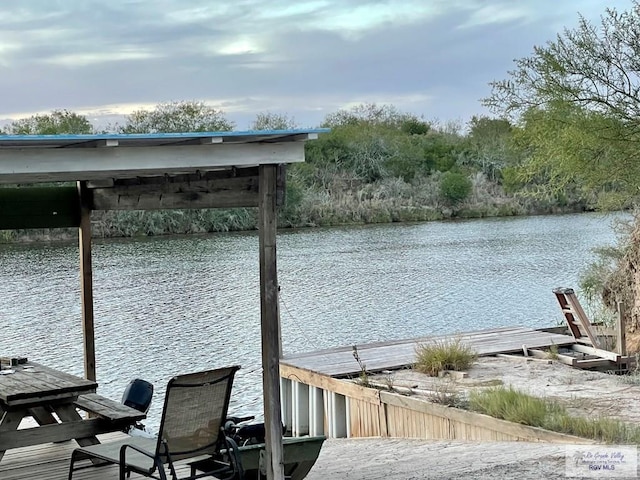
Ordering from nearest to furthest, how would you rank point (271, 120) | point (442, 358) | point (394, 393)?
1. point (394, 393)
2. point (442, 358)
3. point (271, 120)

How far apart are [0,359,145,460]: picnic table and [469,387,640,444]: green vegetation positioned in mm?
3328

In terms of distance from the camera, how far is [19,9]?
30.1 m

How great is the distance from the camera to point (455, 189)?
48469mm

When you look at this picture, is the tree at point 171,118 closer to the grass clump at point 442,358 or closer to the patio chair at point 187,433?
the grass clump at point 442,358

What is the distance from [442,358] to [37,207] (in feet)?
16.2

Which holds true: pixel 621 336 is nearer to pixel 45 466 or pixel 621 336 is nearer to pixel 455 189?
pixel 45 466

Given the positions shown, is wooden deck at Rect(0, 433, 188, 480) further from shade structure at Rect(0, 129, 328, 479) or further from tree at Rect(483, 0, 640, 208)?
tree at Rect(483, 0, 640, 208)

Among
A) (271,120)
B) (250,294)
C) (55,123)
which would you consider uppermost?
(271,120)

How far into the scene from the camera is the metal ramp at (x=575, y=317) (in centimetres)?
1123

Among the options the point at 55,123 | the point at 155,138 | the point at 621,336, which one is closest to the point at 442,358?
the point at 621,336

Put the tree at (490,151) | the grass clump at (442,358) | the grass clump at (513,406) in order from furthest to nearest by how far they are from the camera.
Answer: the tree at (490,151) < the grass clump at (442,358) < the grass clump at (513,406)

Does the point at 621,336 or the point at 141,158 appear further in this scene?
the point at 621,336

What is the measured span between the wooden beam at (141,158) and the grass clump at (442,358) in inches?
221

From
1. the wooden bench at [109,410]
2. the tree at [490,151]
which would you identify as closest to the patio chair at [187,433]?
the wooden bench at [109,410]
